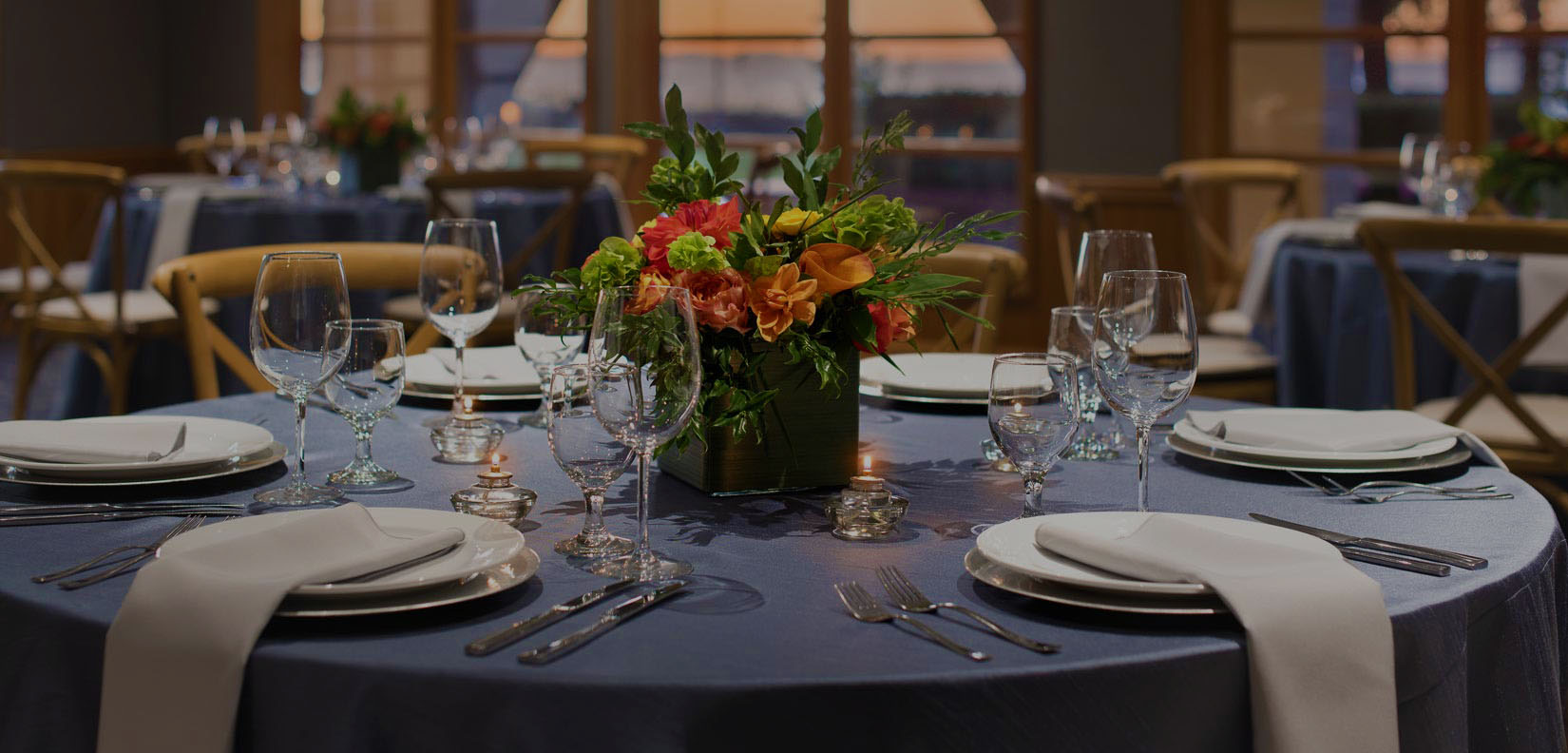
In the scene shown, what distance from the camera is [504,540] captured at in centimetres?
115

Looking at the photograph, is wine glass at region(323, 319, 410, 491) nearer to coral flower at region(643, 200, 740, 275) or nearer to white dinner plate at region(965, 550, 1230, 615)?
coral flower at region(643, 200, 740, 275)

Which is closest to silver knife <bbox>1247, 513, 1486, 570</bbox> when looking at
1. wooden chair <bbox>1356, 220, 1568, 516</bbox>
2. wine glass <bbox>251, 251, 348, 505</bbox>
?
wine glass <bbox>251, 251, 348, 505</bbox>

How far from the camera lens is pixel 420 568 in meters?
1.08

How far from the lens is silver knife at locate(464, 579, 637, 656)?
968 millimetres

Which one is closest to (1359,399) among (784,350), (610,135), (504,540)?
(784,350)

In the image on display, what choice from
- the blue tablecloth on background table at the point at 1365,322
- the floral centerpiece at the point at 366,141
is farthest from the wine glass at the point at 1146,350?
the floral centerpiece at the point at 366,141

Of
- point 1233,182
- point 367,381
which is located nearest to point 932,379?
point 367,381

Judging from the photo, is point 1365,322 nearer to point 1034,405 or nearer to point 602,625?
point 1034,405

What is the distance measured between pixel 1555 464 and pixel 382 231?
3.04m

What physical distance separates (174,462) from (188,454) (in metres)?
0.05

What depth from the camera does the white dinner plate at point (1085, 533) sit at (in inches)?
41.4

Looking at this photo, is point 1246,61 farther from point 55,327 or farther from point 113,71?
point 113,71

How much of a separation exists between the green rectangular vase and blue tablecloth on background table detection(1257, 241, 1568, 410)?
223 centimetres

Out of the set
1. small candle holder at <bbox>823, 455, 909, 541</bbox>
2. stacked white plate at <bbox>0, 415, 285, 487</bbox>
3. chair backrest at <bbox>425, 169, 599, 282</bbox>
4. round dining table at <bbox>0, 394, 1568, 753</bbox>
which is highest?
chair backrest at <bbox>425, 169, 599, 282</bbox>
